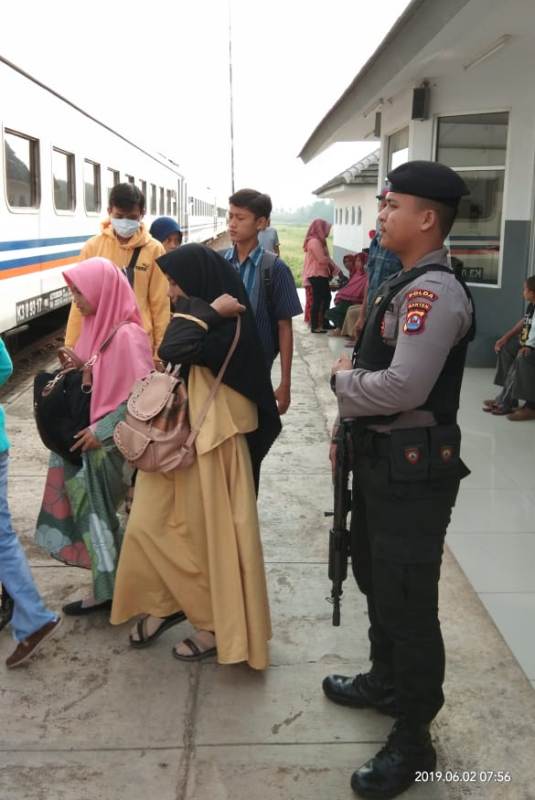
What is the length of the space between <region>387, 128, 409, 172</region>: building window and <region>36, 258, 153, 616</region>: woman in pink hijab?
7.12m

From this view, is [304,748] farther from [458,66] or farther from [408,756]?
[458,66]

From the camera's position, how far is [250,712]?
2777 mm

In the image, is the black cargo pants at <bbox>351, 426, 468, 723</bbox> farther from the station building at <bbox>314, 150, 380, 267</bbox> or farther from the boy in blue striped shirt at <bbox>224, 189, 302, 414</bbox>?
the station building at <bbox>314, 150, 380, 267</bbox>

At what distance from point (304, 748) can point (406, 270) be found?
1.53 metres

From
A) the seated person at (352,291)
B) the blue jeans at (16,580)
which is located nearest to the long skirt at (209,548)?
the blue jeans at (16,580)

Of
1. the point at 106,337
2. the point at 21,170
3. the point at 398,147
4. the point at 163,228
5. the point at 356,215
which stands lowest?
the point at 106,337

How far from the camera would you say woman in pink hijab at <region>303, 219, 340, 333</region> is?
1150 centimetres

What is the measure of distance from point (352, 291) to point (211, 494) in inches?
328

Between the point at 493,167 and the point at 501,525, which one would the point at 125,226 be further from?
the point at 493,167

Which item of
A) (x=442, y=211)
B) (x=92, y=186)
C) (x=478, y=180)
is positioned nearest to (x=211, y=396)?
(x=442, y=211)

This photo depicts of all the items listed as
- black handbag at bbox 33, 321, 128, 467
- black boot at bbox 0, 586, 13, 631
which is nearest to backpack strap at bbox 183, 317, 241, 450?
black handbag at bbox 33, 321, 128, 467

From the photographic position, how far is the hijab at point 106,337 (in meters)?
3.23

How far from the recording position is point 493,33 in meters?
6.71

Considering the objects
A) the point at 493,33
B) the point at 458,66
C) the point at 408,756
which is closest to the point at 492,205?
the point at 458,66
